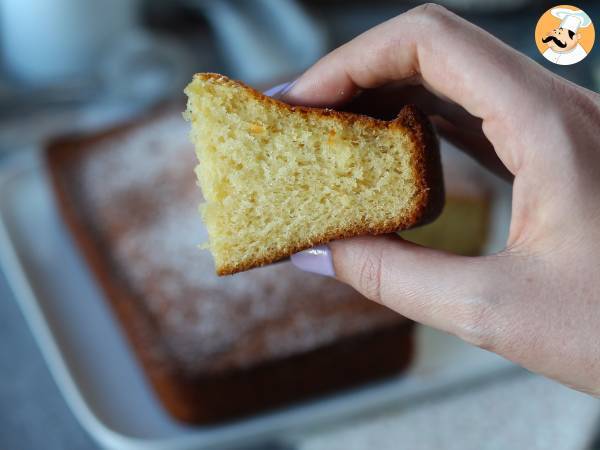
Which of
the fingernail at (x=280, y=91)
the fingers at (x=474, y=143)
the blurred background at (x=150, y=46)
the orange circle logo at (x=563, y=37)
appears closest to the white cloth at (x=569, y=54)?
the orange circle logo at (x=563, y=37)

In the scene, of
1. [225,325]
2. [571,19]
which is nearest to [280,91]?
[225,325]

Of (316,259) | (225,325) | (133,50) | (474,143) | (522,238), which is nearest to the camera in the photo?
(522,238)

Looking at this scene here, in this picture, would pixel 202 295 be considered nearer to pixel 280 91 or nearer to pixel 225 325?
pixel 225 325

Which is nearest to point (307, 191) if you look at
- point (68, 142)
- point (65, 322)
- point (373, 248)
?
point (373, 248)

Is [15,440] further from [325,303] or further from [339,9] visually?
[339,9]

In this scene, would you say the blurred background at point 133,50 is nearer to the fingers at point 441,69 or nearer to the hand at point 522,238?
the fingers at point 441,69

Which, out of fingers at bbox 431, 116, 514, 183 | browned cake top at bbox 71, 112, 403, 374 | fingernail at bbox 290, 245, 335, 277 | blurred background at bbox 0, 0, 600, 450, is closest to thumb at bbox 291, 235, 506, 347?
fingernail at bbox 290, 245, 335, 277

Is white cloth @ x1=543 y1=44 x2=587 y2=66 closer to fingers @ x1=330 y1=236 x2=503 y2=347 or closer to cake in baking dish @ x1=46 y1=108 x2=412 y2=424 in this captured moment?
cake in baking dish @ x1=46 y1=108 x2=412 y2=424
